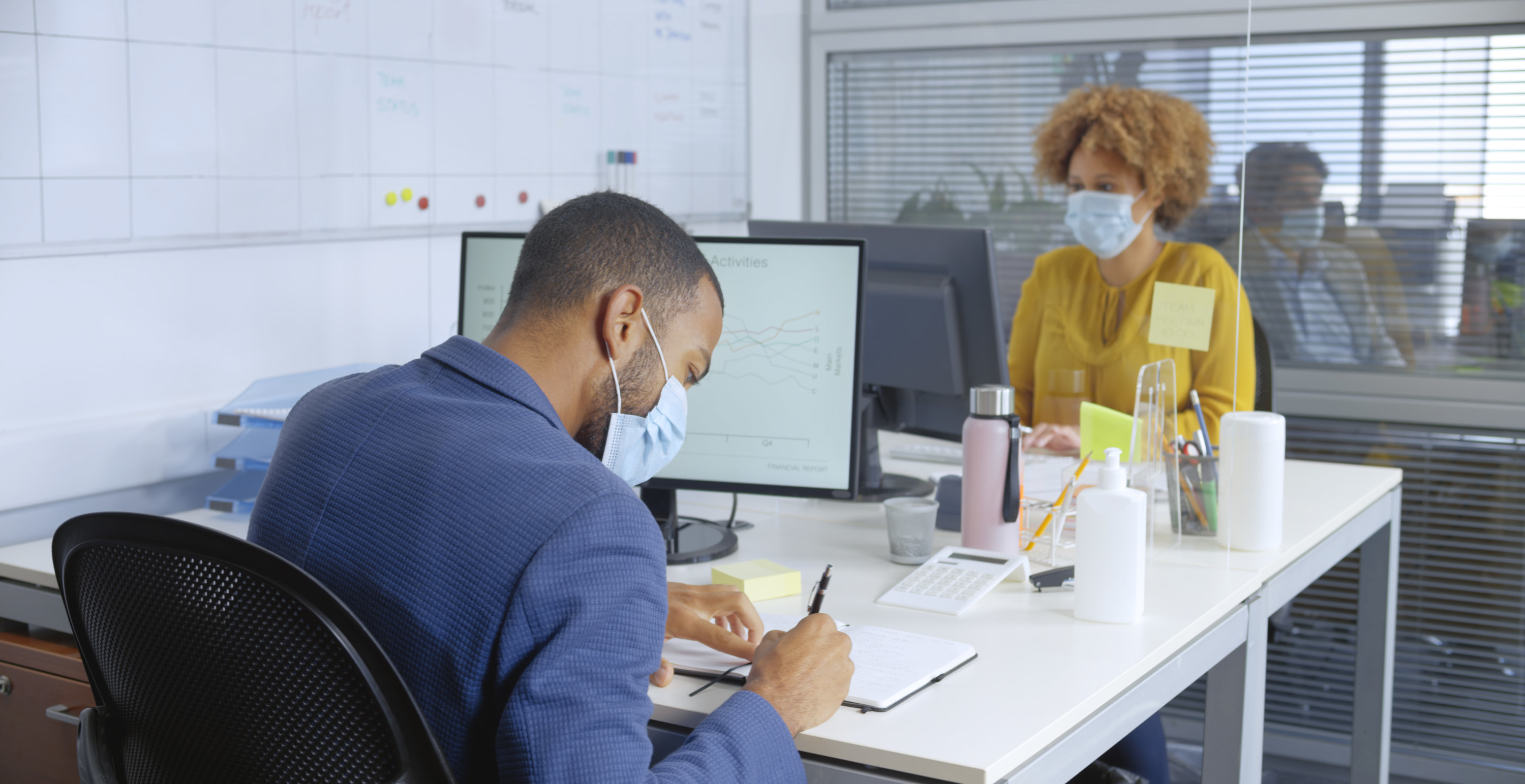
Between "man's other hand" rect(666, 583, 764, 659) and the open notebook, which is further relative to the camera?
"man's other hand" rect(666, 583, 764, 659)

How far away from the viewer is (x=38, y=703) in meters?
1.73

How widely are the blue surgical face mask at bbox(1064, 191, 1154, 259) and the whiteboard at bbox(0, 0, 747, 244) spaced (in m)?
1.16

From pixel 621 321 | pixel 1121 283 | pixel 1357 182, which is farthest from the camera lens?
pixel 1357 182

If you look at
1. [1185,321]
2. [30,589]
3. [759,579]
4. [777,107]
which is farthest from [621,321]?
[777,107]

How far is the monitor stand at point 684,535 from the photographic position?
1.77 meters

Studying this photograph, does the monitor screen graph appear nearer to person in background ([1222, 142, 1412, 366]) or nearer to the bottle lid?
the bottle lid

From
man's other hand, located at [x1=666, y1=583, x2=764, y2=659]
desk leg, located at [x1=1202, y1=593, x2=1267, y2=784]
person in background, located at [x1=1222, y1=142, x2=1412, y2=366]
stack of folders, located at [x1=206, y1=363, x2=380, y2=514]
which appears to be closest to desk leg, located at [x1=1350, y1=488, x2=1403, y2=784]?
desk leg, located at [x1=1202, y1=593, x2=1267, y2=784]

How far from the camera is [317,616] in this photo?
0.85 meters

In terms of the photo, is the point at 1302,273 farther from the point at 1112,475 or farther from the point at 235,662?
the point at 235,662

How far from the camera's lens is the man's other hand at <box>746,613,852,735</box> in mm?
1153

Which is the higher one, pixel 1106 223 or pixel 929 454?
pixel 1106 223

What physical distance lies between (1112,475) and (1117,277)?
936mm

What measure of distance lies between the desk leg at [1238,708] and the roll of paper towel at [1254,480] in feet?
0.42

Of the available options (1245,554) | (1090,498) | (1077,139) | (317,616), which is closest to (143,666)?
(317,616)
